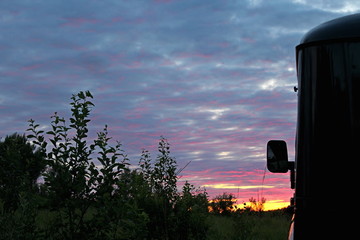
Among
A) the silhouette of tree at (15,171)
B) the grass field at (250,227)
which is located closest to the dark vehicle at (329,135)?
the silhouette of tree at (15,171)

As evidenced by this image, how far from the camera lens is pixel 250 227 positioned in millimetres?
9688

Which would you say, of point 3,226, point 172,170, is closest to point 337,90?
point 3,226

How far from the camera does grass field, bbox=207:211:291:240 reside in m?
9.65

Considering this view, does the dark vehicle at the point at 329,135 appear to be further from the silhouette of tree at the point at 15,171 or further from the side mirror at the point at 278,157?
the silhouette of tree at the point at 15,171

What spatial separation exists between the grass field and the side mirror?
18.0 ft

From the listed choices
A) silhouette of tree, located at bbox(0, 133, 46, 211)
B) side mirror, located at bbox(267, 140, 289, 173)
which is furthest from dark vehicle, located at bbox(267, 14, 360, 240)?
silhouette of tree, located at bbox(0, 133, 46, 211)

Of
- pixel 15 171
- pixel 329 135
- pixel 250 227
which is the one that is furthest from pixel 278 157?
pixel 250 227

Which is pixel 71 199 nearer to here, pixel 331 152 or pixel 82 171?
pixel 82 171

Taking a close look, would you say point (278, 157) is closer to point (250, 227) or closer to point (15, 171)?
point (15, 171)

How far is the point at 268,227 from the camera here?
509 inches

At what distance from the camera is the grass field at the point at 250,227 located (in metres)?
9.65

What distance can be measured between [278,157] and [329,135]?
31.7 inches

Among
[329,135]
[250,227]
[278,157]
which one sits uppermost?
[329,135]

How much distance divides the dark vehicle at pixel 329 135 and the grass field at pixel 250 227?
6.11 m
